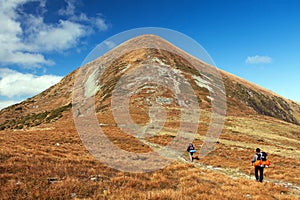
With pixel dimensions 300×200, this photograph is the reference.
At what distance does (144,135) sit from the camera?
161 ft

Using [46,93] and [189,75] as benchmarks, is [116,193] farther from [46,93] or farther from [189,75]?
[46,93]

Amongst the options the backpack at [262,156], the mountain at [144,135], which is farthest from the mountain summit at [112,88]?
the backpack at [262,156]

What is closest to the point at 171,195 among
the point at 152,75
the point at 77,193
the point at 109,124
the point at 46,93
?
the point at 77,193

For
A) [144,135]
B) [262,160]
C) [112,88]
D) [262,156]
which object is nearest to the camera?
[262,160]

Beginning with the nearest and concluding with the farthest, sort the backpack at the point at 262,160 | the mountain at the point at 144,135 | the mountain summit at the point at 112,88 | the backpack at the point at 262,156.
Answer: the mountain at the point at 144,135
the backpack at the point at 262,160
the backpack at the point at 262,156
the mountain summit at the point at 112,88

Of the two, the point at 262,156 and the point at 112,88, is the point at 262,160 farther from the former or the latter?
the point at 112,88

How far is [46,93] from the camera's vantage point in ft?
489

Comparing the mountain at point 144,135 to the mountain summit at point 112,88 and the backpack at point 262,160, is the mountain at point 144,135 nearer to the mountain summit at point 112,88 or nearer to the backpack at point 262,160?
the mountain summit at point 112,88

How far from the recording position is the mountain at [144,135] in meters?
13.6

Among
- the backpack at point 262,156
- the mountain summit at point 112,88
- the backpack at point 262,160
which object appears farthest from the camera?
the mountain summit at point 112,88

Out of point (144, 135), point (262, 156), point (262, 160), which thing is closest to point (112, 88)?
point (144, 135)

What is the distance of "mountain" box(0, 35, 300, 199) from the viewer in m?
13.6

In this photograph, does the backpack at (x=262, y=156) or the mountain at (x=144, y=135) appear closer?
the mountain at (x=144, y=135)

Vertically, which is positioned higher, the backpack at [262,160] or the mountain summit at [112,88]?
the mountain summit at [112,88]
